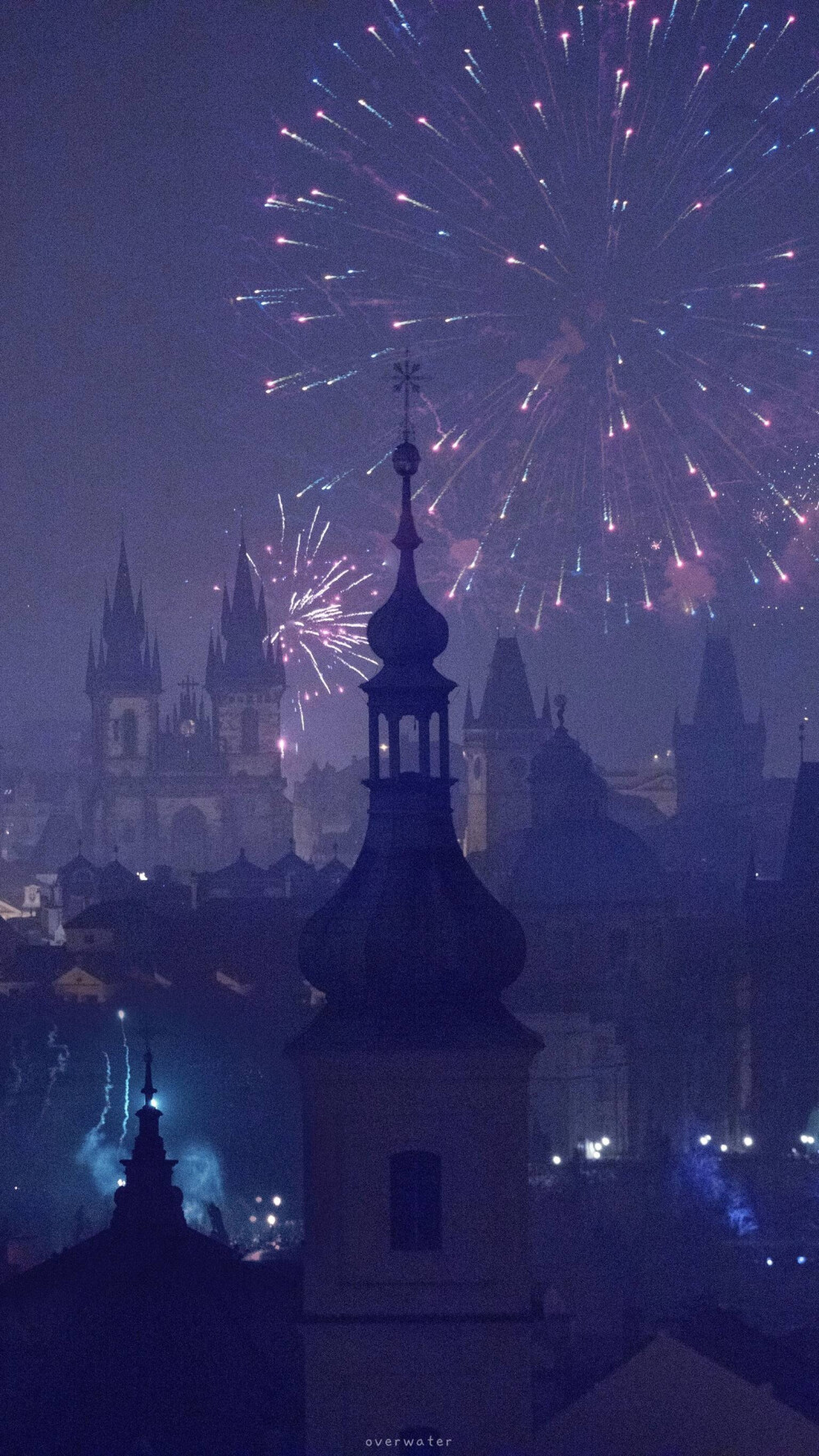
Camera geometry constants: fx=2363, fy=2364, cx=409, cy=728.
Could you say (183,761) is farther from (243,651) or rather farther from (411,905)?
(411,905)

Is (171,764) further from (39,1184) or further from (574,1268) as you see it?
(574,1268)

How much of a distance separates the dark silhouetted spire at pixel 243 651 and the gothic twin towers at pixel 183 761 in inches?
2.4

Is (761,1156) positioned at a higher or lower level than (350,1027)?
lower

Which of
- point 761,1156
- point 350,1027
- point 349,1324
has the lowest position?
point 761,1156

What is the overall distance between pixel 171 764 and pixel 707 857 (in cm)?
4739

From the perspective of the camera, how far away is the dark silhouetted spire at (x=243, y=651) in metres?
174

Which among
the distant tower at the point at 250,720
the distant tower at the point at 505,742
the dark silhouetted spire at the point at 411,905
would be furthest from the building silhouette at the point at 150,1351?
the distant tower at the point at 250,720

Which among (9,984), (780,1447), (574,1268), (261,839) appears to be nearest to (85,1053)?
(9,984)

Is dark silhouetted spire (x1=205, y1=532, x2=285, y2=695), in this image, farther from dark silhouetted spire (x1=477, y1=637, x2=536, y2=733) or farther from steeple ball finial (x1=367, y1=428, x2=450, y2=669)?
steeple ball finial (x1=367, y1=428, x2=450, y2=669)

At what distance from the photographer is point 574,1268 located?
54.9 meters

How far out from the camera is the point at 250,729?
175500 millimetres

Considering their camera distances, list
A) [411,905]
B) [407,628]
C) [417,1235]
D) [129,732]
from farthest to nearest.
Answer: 1. [129,732]
2. [407,628]
3. [411,905]
4. [417,1235]

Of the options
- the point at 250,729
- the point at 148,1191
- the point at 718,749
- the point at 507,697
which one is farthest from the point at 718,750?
the point at 148,1191

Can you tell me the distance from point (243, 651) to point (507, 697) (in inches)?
2016
